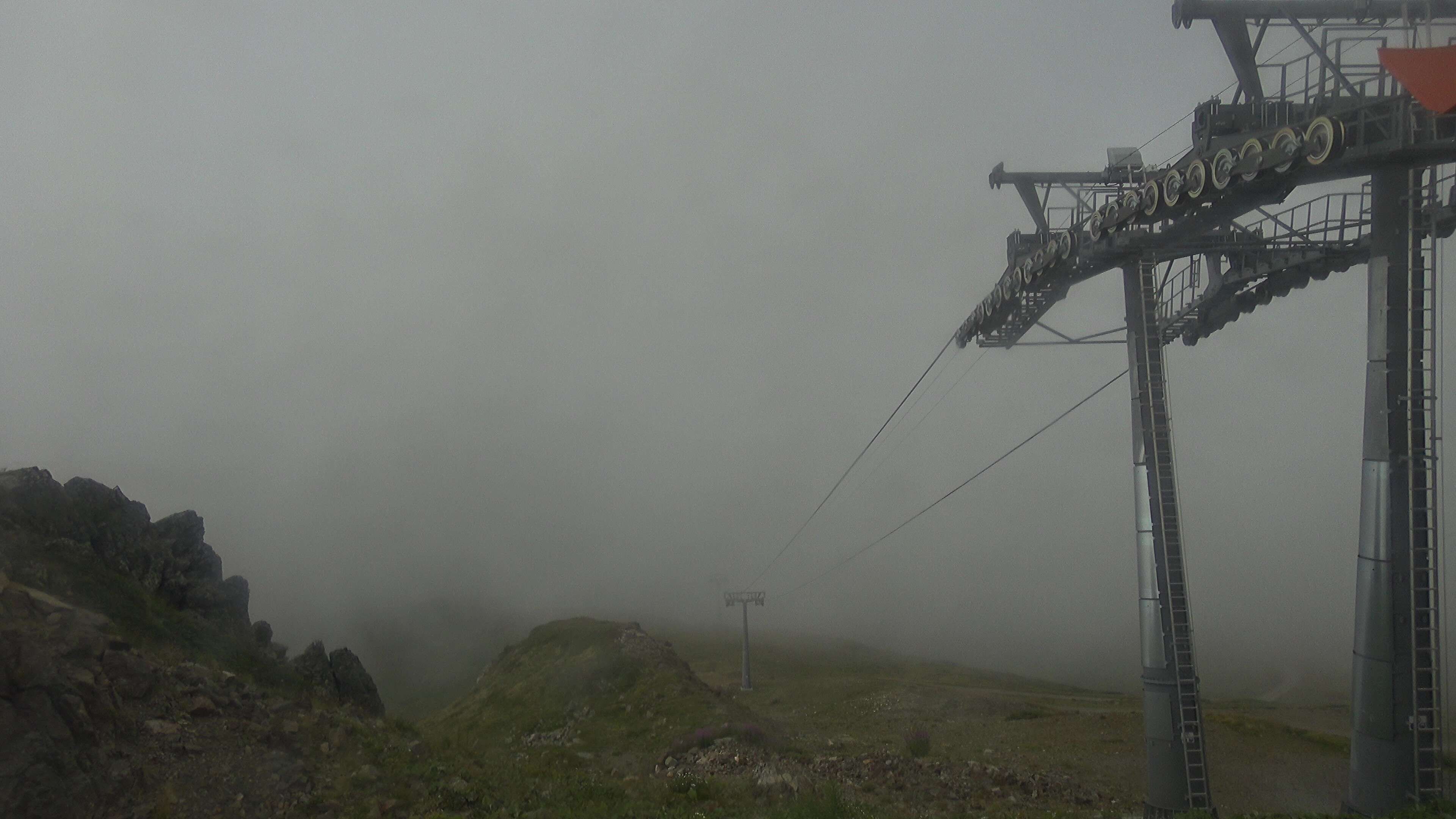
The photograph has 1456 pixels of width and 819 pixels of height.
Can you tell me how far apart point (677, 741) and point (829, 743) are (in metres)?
5.99

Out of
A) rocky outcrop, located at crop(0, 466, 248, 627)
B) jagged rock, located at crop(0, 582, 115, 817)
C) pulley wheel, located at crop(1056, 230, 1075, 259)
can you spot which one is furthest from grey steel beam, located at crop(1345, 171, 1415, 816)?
rocky outcrop, located at crop(0, 466, 248, 627)

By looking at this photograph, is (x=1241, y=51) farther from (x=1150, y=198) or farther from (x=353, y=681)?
(x=353, y=681)

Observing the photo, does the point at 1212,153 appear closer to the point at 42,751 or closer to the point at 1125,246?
the point at 1125,246

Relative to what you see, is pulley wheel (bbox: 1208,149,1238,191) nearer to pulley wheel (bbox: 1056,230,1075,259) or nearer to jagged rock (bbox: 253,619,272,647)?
pulley wheel (bbox: 1056,230,1075,259)

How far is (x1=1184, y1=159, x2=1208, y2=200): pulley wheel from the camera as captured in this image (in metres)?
16.8

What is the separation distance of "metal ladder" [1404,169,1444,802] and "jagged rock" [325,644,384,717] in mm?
24980

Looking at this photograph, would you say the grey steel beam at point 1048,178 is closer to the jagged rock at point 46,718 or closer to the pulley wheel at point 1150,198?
the pulley wheel at point 1150,198

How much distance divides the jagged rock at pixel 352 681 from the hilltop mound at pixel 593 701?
2360 millimetres

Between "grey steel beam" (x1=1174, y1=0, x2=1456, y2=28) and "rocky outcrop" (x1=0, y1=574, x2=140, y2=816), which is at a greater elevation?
"grey steel beam" (x1=1174, y1=0, x2=1456, y2=28)

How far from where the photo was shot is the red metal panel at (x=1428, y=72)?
13.7 meters

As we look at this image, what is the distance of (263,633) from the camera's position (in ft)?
81.3

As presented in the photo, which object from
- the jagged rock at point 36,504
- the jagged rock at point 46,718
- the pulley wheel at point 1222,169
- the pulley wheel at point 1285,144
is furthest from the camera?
the jagged rock at point 36,504

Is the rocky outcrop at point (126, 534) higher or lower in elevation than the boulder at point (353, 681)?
higher

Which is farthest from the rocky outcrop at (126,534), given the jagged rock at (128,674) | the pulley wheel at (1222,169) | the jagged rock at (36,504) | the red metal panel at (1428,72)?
the red metal panel at (1428,72)
